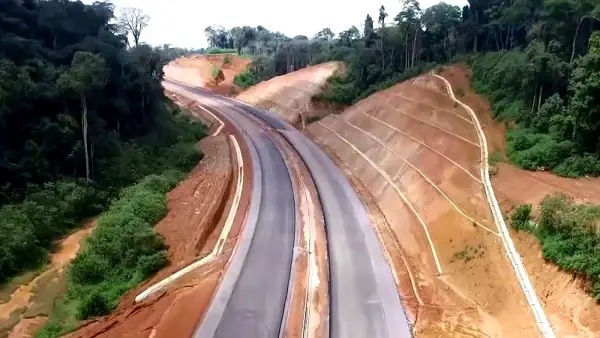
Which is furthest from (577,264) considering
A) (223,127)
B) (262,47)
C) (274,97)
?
(262,47)

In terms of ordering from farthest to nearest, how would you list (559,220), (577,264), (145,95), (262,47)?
(262,47), (145,95), (559,220), (577,264)

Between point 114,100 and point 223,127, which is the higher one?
point 114,100

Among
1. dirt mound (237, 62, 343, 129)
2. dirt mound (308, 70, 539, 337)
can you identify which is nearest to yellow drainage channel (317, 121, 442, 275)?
dirt mound (308, 70, 539, 337)

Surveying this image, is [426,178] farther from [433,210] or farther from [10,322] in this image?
[10,322]

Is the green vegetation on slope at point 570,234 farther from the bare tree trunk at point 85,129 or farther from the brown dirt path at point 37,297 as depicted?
the bare tree trunk at point 85,129

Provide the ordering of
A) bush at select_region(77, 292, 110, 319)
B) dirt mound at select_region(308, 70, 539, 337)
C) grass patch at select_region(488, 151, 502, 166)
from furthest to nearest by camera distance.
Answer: grass patch at select_region(488, 151, 502, 166) < bush at select_region(77, 292, 110, 319) < dirt mound at select_region(308, 70, 539, 337)

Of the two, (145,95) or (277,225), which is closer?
(277,225)

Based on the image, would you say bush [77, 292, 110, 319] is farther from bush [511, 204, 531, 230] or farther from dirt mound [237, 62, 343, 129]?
dirt mound [237, 62, 343, 129]

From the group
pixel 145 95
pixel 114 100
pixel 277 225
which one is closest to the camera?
pixel 277 225

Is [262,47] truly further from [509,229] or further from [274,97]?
[509,229]
